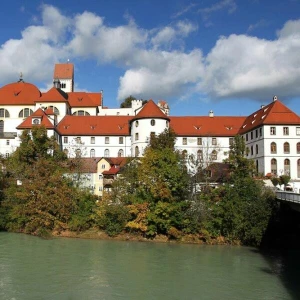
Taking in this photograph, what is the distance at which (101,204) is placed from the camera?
113 feet

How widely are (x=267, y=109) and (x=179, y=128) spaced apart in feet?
39.7

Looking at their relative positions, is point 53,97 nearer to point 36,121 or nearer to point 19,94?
point 19,94

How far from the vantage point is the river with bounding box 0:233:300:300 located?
58.0ft

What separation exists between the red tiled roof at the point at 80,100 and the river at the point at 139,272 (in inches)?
1399

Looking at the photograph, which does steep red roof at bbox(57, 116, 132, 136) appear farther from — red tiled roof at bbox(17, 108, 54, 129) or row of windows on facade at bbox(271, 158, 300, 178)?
row of windows on facade at bbox(271, 158, 300, 178)

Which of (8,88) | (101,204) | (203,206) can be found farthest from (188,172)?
(8,88)

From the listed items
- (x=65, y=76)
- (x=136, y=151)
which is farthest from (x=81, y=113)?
(x=65, y=76)

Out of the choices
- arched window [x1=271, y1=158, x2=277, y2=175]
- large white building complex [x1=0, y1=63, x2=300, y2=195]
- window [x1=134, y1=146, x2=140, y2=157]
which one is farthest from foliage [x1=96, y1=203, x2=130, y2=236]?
arched window [x1=271, y1=158, x2=277, y2=175]

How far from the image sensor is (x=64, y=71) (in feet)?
294

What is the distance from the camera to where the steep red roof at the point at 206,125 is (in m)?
53.7

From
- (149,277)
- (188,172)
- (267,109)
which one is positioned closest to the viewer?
(149,277)

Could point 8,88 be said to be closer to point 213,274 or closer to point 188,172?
point 188,172

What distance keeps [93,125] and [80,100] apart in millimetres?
10125

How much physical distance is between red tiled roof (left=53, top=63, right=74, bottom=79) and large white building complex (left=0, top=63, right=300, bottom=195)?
88.4 ft
